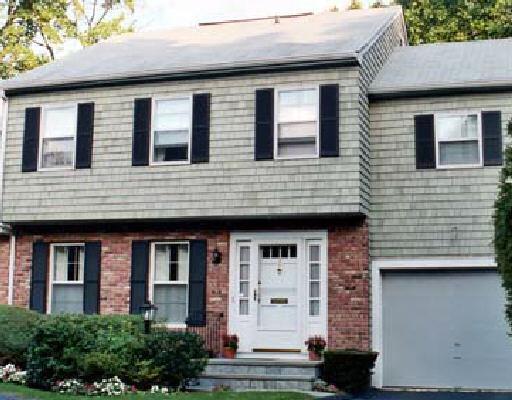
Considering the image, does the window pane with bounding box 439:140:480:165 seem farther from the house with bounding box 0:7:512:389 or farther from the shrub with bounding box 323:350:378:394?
the shrub with bounding box 323:350:378:394

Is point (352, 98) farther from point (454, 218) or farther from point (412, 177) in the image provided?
point (454, 218)

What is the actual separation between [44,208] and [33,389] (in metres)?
5.12

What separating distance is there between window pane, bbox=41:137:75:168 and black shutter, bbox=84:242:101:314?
181cm

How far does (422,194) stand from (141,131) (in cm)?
567

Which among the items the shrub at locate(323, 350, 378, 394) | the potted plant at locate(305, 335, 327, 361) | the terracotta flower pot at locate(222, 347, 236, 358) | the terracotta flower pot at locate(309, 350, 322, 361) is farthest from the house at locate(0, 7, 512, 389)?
the shrub at locate(323, 350, 378, 394)

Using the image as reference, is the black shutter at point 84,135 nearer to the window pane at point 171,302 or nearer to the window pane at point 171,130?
the window pane at point 171,130

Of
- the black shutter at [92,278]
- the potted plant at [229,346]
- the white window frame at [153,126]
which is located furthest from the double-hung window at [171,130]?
the potted plant at [229,346]

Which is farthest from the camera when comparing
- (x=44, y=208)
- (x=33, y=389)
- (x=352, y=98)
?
(x=44, y=208)

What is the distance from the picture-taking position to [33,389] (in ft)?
41.5

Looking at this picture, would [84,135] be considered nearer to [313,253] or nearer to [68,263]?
[68,263]

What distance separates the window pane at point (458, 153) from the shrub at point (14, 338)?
7.97 m

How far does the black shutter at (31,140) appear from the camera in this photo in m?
17.2

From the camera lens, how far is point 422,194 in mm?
15695

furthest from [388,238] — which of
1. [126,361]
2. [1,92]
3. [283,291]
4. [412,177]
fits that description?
[1,92]
